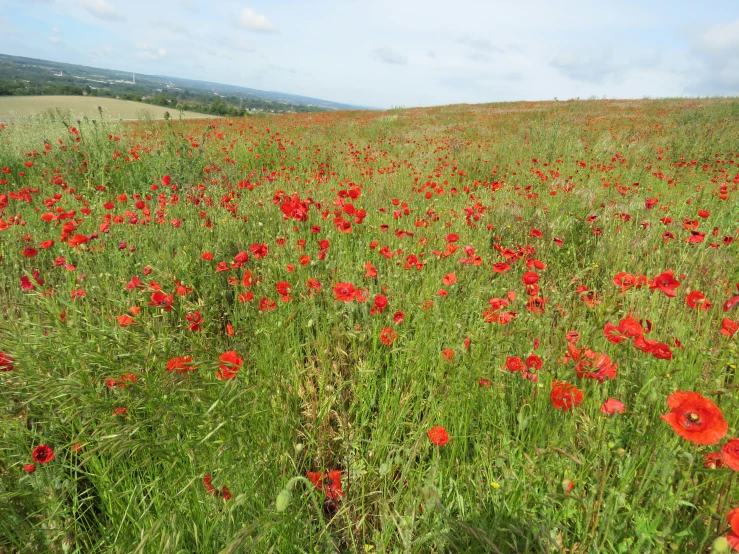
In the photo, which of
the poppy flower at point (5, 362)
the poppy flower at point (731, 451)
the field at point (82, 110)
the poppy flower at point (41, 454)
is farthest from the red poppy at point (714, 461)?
the field at point (82, 110)

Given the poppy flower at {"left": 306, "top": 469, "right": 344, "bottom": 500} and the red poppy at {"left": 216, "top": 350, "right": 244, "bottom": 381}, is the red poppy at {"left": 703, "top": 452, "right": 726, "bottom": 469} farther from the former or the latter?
the red poppy at {"left": 216, "top": 350, "right": 244, "bottom": 381}

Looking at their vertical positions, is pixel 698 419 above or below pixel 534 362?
above

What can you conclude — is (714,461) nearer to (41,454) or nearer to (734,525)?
(734,525)

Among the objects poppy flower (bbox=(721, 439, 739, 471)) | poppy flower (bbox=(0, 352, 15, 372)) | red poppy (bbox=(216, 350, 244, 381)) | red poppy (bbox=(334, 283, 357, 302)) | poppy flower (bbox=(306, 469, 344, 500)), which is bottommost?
poppy flower (bbox=(306, 469, 344, 500))

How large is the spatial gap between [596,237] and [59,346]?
384 cm

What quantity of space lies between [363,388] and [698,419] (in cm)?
120

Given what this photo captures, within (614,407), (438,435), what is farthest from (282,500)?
(614,407)

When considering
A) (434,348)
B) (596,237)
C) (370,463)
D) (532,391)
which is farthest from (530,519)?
(596,237)

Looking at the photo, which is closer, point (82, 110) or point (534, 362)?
point (534, 362)

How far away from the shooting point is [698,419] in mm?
961

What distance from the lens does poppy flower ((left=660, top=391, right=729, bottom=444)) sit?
0.90 meters

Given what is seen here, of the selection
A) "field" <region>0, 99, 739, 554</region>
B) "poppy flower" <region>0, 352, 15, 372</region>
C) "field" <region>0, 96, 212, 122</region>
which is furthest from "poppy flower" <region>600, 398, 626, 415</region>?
"field" <region>0, 96, 212, 122</region>

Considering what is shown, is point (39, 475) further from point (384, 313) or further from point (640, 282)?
point (640, 282)

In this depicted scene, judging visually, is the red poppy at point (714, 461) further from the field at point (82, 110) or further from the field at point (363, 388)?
the field at point (82, 110)
